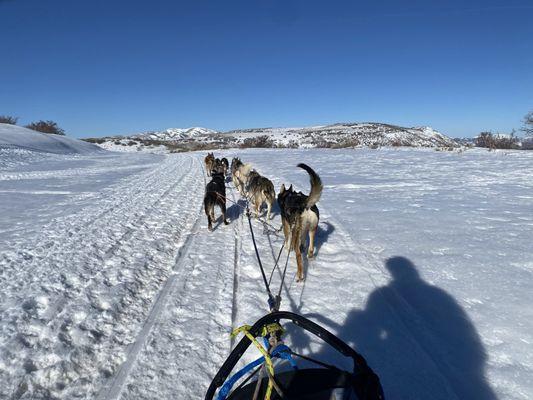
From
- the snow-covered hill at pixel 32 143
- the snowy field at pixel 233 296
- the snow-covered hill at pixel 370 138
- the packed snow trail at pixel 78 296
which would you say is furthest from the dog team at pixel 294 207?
the snow-covered hill at pixel 370 138

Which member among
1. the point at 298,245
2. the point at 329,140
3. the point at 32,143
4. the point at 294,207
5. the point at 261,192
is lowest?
the point at 298,245

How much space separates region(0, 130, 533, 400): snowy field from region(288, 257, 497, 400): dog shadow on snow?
0.01m

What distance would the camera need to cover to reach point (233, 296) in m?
3.44

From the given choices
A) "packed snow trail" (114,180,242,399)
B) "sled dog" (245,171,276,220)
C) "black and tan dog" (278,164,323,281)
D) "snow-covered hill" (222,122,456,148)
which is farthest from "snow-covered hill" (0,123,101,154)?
"snow-covered hill" (222,122,456,148)

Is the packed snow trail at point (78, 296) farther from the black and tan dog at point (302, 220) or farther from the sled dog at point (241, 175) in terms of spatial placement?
the sled dog at point (241, 175)

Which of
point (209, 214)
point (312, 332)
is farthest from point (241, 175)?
point (312, 332)

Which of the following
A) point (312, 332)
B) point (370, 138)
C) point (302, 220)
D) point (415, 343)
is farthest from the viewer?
point (370, 138)

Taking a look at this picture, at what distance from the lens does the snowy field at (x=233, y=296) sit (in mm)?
2387

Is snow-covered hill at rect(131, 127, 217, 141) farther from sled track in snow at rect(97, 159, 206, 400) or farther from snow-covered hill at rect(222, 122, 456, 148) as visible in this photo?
sled track in snow at rect(97, 159, 206, 400)

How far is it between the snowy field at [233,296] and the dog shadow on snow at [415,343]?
0.04 feet

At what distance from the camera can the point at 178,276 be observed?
393cm

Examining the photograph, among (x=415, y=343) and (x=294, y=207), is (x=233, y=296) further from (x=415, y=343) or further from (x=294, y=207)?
(x=415, y=343)

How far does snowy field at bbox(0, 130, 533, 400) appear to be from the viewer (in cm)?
239

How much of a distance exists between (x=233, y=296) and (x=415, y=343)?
1743 mm
